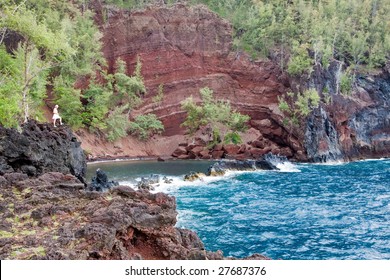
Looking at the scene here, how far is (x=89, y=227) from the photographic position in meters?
9.48

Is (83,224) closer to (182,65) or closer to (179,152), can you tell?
(179,152)

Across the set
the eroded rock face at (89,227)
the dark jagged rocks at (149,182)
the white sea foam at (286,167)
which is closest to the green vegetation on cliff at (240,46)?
the white sea foam at (286,167)

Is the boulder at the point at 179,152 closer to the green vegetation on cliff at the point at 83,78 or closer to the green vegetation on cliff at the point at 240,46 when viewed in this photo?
the green vegetation on cliff at the point at 83,78

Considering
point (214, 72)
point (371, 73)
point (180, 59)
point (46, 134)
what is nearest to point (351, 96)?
point (371, 73)

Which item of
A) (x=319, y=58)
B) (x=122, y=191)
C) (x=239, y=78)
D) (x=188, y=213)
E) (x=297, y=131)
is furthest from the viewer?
(x=239, y=78)

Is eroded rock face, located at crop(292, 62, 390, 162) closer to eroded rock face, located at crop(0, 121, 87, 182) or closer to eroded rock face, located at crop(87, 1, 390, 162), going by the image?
eroded rock face, located at crop(87, 1, 390, 162)

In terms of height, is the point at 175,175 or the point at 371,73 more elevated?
the point at 371,73

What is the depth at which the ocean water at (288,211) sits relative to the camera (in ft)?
56.0

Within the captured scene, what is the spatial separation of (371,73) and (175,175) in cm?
4149

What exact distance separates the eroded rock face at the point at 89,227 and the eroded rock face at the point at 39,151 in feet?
18.9

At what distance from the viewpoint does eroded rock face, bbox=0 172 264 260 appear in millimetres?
8695

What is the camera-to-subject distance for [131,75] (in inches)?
2383

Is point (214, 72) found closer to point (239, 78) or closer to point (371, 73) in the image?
point (239, 78)

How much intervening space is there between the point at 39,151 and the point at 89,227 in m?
14.0
